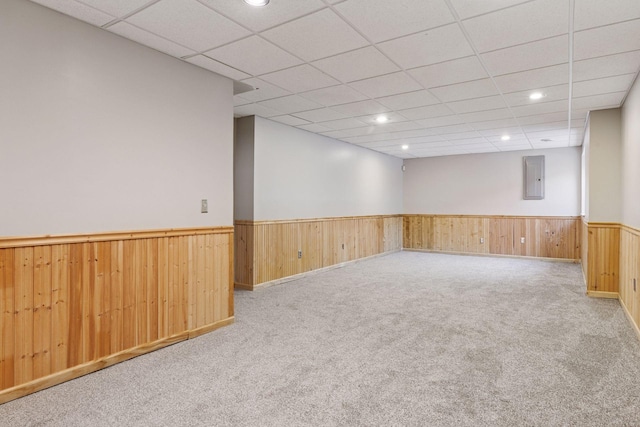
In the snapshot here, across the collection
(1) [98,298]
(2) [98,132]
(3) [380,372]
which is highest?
(2) [98,132]

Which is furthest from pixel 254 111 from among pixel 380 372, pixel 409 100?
pixel 380 372

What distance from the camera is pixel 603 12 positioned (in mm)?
2426

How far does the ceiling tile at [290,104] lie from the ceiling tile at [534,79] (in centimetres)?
209

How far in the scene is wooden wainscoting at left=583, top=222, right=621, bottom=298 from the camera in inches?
187

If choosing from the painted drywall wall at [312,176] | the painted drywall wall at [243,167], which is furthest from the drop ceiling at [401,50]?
the painted drywall wall at [312,176]

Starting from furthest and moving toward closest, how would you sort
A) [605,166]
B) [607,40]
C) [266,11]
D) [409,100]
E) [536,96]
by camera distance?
[605,166] → [409,100] → [536,96] → [607,40] → [266,11]

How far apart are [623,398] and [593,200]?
3417 millimetres

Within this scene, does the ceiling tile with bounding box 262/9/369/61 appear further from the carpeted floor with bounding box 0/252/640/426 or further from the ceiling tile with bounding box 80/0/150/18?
the carpeted floor with bounding box 0/252/640/426

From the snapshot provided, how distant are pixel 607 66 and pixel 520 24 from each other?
139 cm

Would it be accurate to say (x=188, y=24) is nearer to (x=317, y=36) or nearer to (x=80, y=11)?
(x=80, y=11)

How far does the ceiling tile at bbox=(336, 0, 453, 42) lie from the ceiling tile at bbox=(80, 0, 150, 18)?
1.29m

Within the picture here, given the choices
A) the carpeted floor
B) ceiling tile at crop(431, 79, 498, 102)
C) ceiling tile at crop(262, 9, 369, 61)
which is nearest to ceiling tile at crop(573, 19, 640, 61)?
ceiling tile at crop(431, 79, 498, 102)

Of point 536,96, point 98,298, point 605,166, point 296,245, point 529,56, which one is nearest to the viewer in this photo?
point 98,298

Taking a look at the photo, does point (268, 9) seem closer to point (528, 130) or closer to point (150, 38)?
point (150, 38)
